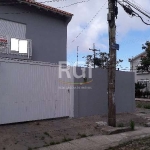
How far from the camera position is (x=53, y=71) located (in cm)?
1109

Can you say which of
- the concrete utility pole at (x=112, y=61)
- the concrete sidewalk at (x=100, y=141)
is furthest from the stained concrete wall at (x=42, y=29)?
the concrete sidewalk at (x=100, y=141)

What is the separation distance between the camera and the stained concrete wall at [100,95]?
473 inches

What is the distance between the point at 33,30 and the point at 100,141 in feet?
28.0

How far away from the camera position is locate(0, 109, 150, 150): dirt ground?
7965 millimetres

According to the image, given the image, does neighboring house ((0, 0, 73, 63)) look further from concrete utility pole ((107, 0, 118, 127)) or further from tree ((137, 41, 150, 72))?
tree ((137, 41, 150, 72))

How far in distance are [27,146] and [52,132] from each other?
155cm

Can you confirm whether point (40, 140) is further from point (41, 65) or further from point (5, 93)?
point (41, 65)

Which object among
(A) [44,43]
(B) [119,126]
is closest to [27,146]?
(B) [119,126]

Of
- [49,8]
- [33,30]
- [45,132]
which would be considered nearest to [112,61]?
[45,132]

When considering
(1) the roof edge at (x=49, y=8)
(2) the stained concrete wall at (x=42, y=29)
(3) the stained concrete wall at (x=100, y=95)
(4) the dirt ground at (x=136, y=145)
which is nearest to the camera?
(4) the dirt ground at (x=136, y=145)

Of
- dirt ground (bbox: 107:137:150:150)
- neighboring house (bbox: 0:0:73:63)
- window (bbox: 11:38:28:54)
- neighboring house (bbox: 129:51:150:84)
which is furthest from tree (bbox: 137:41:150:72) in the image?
dirt ground (bbox: 107:137:150:150)

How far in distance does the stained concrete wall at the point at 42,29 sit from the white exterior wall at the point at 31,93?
382cm

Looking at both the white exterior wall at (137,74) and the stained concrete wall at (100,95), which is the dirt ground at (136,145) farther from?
the white exterior wall at (137,74)

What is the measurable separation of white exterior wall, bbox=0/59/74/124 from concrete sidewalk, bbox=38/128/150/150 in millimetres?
2313
